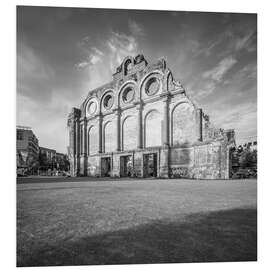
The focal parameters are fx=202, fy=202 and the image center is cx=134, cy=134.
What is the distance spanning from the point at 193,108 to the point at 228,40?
742 cm

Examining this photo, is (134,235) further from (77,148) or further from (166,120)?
(77,148)

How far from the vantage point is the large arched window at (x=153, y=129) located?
14.0 m

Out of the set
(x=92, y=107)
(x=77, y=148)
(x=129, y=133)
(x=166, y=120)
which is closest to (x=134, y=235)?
→ (x=166, y=120)

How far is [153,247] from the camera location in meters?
2.62

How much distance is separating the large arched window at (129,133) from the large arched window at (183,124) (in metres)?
3.25

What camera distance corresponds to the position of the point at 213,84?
Answer: 6.44 meters

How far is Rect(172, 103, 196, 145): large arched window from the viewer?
40.2ft

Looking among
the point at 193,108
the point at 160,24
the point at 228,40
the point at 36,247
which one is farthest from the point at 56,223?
the point at 193,108

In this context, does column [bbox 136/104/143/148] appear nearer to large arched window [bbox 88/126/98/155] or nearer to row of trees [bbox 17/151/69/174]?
large arched window [bbox 88/126/98/155]

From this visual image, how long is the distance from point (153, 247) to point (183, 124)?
35.1ft

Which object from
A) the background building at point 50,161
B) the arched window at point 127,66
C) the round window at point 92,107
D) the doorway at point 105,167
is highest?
the arched window at point 127,66

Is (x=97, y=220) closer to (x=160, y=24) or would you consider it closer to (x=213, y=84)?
(x=160, y=24)

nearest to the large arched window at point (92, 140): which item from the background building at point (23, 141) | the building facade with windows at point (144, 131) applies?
the building facade with windows at point (144, 131)

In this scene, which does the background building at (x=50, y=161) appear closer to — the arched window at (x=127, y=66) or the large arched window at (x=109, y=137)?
the large arched window at (x=109, y=137)
